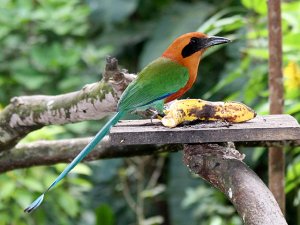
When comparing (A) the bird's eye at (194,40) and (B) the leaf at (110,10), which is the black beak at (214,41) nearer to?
(A) the bird's eye at (194,40)

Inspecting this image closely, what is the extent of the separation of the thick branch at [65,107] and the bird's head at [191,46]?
184mm

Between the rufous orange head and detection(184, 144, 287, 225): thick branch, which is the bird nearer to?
the rufous orange head

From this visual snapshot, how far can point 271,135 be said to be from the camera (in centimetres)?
186

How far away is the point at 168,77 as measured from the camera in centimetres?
222

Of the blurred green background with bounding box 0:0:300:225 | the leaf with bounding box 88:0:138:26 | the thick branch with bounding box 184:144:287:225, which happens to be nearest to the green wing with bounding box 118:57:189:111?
the thick branch with bounding box 184:144:287:225

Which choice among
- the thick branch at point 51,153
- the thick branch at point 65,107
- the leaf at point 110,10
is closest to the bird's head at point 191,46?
the thick branch at point 65,107

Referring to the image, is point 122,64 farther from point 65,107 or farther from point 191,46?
point 191,46

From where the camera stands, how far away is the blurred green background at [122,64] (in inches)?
149

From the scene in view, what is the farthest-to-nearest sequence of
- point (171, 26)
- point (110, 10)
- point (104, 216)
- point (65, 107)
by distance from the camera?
1. point (110, 10)
2. point (171, 26)
3. point (104, 216)
4. point (65, 107)

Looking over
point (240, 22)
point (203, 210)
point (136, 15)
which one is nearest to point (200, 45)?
point (240, 22)

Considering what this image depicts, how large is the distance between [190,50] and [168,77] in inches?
5.4

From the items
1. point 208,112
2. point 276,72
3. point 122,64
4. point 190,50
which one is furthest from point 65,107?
point 122,64

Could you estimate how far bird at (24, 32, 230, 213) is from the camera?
2131mm

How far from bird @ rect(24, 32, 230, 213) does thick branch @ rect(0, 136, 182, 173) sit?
0.53 m
